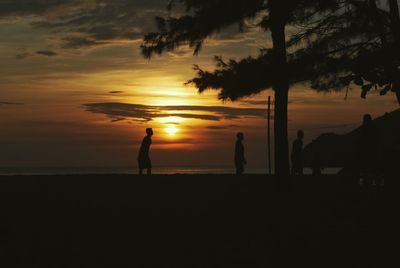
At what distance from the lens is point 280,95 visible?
61.3 ft

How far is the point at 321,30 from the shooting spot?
19.6m

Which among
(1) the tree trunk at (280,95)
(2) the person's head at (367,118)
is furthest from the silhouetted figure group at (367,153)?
(1) the tree trunk at (280,95)

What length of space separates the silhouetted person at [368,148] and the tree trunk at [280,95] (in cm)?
252

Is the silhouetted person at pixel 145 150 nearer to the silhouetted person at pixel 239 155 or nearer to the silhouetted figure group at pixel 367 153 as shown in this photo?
the silhouetted person at pixel 239 155

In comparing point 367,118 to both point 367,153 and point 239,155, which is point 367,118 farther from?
point 239,155

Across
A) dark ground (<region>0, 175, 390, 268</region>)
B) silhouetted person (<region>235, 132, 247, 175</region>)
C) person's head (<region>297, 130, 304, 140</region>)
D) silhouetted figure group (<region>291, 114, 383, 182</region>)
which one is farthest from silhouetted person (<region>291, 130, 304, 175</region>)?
dark ground (<region>0, 175, 390, 268</region>)

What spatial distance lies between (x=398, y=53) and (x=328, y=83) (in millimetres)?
13743

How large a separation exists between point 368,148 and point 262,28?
5424 millimetres

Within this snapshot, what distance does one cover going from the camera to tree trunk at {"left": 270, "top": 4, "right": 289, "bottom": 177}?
1834 cm

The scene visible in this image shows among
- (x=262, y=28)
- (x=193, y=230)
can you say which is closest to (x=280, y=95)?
(x=262, y=28)

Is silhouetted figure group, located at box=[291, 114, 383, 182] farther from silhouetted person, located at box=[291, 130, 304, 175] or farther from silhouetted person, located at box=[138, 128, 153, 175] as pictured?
silhouetted person, located at box=[138, 128, 153, 175]

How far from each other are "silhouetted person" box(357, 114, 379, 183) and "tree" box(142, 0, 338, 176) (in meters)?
2.58

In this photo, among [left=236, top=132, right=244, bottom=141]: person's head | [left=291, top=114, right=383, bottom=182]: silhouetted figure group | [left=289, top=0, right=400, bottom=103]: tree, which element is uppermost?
[left=289, top=0, right=400, bottom=103]: tree

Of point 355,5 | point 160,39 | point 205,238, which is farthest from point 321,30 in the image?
point 205,238
